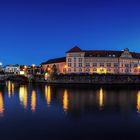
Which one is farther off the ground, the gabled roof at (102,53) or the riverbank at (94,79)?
the gabled roof at (102,53)

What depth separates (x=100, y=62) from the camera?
12575 centimetres

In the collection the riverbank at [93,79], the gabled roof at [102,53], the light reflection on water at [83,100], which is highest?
the gabled roof at [102,53]

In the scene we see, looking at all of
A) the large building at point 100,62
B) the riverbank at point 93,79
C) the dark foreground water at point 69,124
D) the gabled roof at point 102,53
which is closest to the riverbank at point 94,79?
the riverbank at point 93,79

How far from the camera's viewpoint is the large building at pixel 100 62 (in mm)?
123000

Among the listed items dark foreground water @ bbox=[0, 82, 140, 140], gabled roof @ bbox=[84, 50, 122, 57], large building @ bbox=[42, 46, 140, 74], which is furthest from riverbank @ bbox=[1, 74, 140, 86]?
dark foreground water @ bbox=[0, 82, 140, 140]

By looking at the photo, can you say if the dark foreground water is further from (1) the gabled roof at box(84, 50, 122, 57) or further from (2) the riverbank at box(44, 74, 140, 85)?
(1) the gabled roof at box(84, 50, 122, 57)

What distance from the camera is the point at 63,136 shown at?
2508 cm

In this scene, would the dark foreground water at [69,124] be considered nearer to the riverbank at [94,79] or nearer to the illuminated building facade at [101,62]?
the riverbank at [94,79]

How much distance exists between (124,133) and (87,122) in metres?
5.60

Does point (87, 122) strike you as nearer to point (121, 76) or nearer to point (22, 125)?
Answer: point (22, 125)

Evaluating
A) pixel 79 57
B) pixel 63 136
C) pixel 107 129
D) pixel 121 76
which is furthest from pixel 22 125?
pixel 79 57

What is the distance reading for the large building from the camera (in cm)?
12300

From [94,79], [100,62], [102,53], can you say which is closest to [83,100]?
[94,79]

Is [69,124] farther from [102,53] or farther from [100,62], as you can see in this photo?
[102,53]
